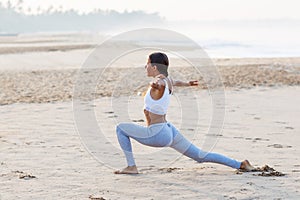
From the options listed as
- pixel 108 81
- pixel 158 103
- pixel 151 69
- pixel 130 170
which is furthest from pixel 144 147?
pixel 108 81

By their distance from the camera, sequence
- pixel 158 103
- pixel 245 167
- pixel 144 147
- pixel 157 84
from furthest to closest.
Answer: pixel 144 147, pixel 245 167, pixel 158 103, pixel 157 84

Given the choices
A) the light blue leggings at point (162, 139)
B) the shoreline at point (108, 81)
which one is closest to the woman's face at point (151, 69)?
the light blue leggings at point (162, 139)

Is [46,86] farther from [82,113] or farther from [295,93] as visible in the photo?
[295,93]

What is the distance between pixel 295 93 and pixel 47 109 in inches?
243

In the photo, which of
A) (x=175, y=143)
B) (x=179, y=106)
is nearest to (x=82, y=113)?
(x=179, y=106)

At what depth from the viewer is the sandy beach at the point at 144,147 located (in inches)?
256

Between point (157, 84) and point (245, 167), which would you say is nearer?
point (157, 84)

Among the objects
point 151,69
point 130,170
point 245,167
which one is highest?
point 151,69

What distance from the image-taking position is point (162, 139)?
22.6 feet

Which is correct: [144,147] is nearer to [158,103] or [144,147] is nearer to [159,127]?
[159,127]

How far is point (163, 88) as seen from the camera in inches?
267

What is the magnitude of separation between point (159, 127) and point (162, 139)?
0.13 m

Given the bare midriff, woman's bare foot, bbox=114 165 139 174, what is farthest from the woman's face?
woman's bare foot, bbox=114 165 139 174

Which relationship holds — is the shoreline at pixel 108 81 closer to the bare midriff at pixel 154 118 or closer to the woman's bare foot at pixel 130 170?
the woman's bare foot at pixel 130 170
